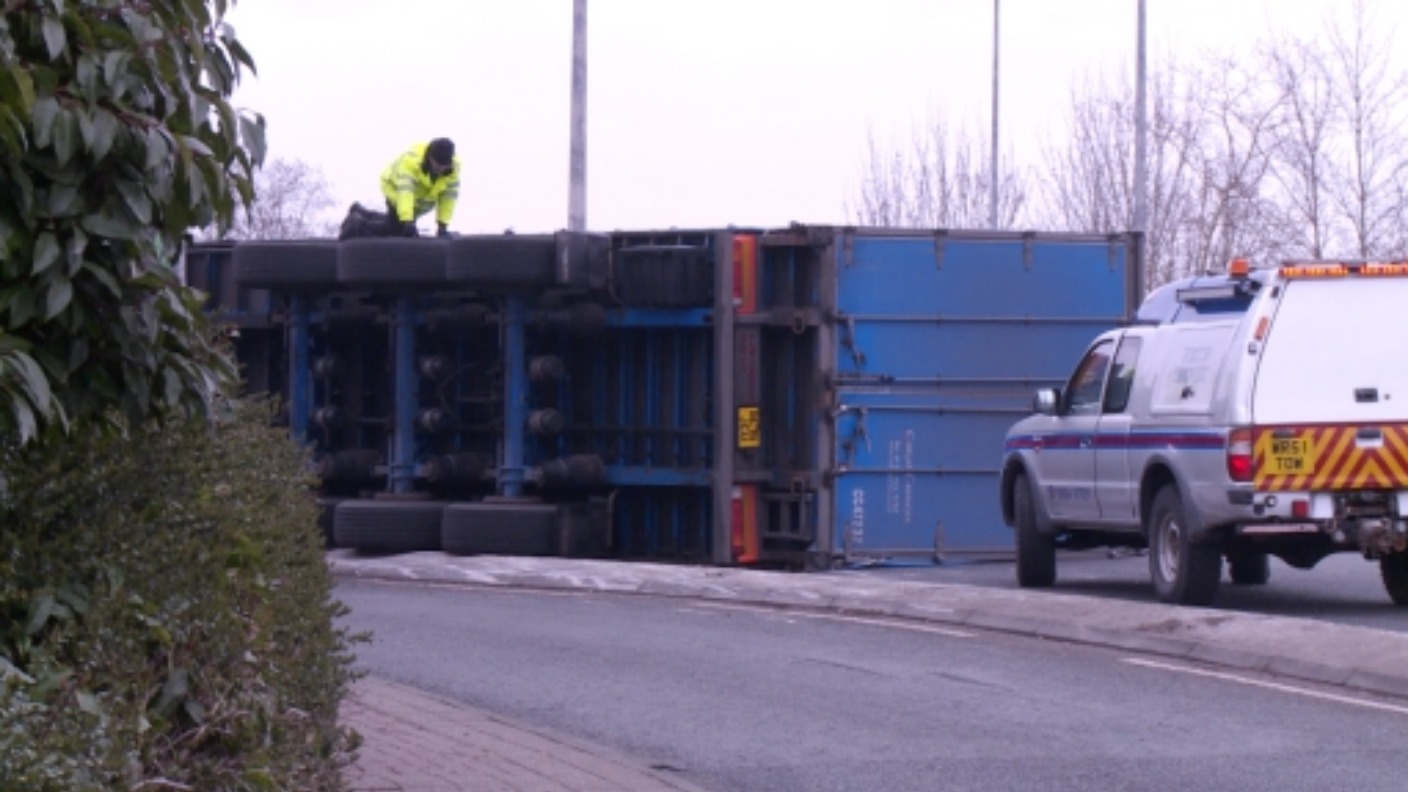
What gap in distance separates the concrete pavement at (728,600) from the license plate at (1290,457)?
3.25 feet

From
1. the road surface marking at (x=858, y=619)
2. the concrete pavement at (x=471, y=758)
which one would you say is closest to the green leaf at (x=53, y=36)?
the concrete pavement at (x=471, y=758)

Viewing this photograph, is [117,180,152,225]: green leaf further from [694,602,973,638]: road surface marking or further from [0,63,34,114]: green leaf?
[694,602,973,638]: road surface marking

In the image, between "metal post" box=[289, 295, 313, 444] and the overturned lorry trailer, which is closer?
the overturned lorry trailer

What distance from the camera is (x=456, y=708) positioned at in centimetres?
1030

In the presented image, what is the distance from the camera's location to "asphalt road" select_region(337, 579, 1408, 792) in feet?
28.9

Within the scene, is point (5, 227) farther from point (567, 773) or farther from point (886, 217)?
point (886, 217)

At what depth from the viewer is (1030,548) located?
16328 mm

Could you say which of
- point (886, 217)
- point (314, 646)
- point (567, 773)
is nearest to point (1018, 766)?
point (567, 773)

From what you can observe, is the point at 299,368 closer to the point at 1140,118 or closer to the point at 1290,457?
the point at 1290,457

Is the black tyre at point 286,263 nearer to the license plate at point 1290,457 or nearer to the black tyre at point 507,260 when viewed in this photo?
the black tyre at point 507,260

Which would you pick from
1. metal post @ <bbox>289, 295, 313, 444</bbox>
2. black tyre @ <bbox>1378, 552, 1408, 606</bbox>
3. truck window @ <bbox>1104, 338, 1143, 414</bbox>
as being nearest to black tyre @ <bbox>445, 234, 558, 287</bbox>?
metal post @ <bbox>289, 295, 313, 444</bbox>

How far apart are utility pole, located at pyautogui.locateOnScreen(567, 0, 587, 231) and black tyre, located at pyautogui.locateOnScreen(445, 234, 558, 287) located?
19.3ft

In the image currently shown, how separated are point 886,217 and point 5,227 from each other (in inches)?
1544

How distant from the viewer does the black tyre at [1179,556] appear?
1398 cm
